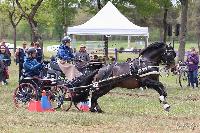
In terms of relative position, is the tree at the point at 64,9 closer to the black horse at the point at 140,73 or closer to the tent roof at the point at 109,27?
the tent roof at the point at 109,27

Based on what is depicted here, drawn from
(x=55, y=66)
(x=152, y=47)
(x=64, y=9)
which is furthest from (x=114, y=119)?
(x=64, y=9)

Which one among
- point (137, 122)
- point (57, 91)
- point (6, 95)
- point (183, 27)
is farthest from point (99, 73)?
point (183, 27)

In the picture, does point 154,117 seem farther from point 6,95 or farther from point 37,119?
point 6,95

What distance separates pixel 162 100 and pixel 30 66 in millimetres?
3732

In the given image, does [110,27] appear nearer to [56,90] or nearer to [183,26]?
[183,26]

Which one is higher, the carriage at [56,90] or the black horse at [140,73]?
the black horse at [140,73]

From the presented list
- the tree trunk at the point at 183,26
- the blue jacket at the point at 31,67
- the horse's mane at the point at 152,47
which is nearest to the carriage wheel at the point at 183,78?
the tree trunk at the point at 183,26

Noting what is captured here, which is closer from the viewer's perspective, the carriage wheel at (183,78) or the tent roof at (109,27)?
the carriage wheel at (183,78)

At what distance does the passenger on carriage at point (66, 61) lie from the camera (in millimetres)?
16031

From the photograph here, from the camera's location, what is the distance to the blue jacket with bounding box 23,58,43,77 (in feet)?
50.9

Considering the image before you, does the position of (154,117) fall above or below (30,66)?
below

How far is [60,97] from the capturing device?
15539mm

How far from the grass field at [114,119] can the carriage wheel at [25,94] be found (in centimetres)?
30

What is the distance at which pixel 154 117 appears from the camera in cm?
1438
